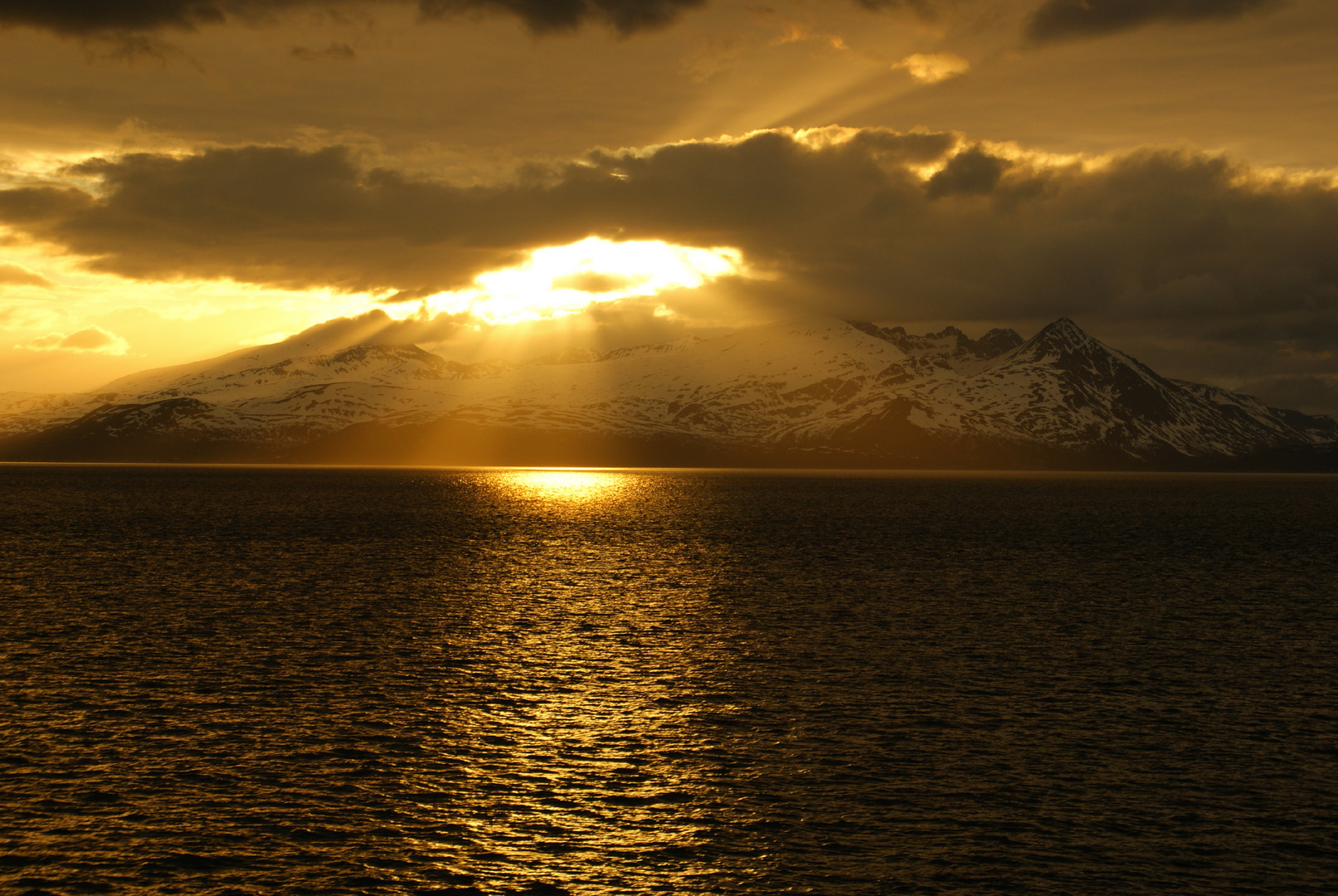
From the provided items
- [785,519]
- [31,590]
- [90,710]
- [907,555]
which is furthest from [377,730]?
[785,519]

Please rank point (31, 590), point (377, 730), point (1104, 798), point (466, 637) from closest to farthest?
point (1104, 798)
point (377, 730)
point (466, 637)
point (31, 590)

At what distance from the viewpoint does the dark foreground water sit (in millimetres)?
28875

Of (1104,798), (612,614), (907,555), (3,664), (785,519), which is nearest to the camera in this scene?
(1104,798)

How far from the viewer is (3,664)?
51.7 m

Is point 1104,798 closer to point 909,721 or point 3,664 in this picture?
point 909,721

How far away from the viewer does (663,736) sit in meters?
41.3

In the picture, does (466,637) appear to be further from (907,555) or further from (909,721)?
(907,555)

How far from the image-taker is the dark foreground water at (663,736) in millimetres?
28875

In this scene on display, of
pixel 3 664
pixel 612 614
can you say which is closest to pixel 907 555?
pixel 612 614

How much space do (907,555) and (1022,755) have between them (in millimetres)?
78943

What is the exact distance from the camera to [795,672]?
53.1m

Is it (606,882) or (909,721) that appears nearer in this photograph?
(606,882)

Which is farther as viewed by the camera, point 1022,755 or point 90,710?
point 90,710

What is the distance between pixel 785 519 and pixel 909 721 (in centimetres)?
13867
